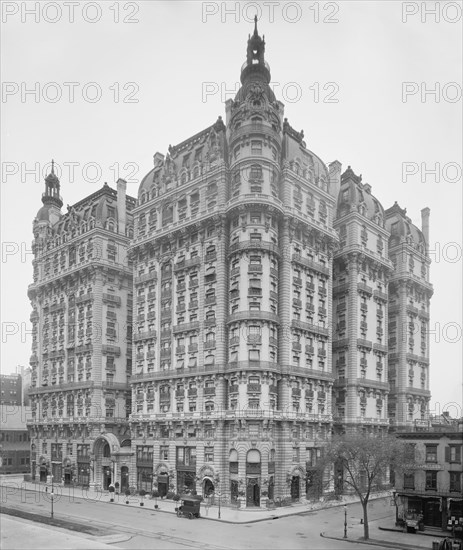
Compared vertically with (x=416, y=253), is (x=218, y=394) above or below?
below

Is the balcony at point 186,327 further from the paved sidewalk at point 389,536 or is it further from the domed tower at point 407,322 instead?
the domed tower at point 407,322

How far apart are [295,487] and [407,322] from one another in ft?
144

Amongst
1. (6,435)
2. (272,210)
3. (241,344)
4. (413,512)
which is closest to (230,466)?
(241,344)

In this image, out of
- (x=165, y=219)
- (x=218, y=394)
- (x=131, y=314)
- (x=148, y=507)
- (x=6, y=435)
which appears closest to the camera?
(x=148, y=507)

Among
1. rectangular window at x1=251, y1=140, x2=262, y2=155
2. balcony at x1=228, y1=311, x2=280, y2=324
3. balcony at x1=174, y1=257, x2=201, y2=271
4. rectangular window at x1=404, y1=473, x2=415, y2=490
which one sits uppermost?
rectangular window at x1=251, y1=140, x2=262, y2=155

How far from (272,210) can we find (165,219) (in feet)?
67.7

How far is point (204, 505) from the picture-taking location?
8081 centimetres

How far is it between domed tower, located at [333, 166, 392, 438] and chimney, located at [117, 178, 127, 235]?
3916 centimetres

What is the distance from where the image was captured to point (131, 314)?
11250 centimetres

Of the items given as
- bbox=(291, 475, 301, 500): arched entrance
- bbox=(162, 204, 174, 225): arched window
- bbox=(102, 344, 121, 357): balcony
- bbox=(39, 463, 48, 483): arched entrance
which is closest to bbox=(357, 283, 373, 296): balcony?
bbox=(162, 204, 174, 225): arched window

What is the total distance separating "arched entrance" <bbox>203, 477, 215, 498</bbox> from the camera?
273ft

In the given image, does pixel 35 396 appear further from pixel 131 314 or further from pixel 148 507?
pixel 148 507

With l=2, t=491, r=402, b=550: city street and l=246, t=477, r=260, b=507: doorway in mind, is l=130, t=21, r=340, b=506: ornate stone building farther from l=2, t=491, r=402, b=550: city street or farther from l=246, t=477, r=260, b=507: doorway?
l=2, t=491, r=402, b=550: city street

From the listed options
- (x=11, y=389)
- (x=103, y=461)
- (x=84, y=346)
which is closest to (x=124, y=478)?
(x=103, y=461)
